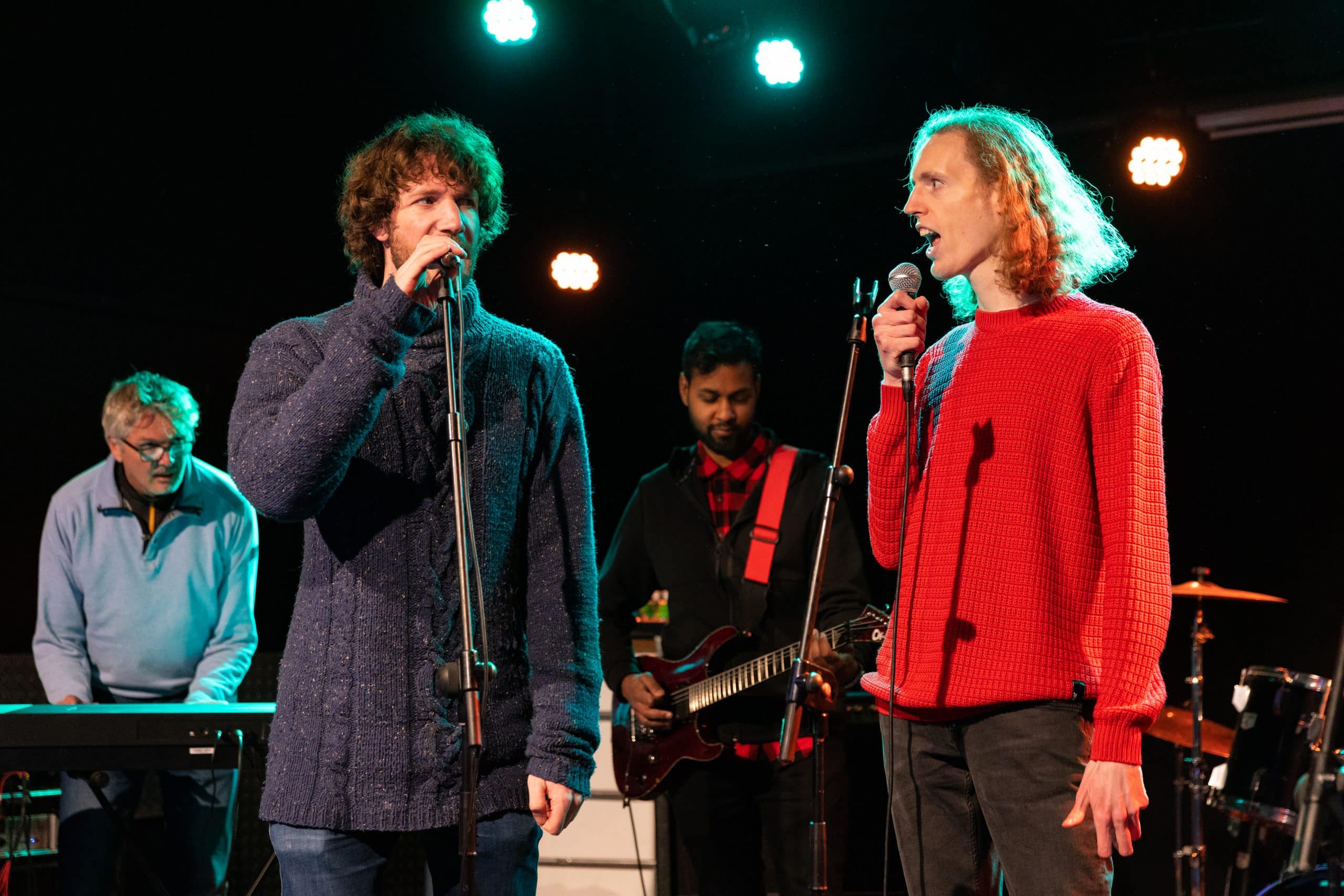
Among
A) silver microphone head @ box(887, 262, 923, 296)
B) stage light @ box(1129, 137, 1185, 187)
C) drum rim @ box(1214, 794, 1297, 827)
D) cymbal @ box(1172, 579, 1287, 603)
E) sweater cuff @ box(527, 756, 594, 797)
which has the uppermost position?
stage light @ box(1129, 137, 1185, 187)

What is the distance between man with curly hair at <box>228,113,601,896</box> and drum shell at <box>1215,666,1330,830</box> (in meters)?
2.78

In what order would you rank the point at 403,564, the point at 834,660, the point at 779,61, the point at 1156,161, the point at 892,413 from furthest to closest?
1. the point at 779,61
2. the point at 1156,161
3. the point at 834,660
4. the point at 892,413
5. the point at 403,564

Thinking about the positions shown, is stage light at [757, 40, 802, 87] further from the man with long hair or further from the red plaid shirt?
the man with long hair

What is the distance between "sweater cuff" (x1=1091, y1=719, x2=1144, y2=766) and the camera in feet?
5.61

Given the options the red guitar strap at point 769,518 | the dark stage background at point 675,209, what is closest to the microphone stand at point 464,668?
the red guitar strap at point 769,518

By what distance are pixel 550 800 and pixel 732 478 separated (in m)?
2.29

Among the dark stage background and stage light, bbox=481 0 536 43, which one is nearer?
the dark stage background

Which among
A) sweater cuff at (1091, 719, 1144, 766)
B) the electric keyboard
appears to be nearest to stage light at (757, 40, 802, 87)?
the electric keyboard

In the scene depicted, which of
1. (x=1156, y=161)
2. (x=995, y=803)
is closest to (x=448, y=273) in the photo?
(x=995, y=803)

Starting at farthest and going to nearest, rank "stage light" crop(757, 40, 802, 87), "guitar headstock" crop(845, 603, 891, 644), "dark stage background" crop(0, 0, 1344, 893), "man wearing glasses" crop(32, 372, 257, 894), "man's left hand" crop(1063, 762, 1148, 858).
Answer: "stage light" crop(757, 40, 802, 87)
"dark stage background" crop(0, 0, 1344, 893)
"man wearing glasses" crop(32, 372, 257, 894)
"guitar headstock" crop(845, 603, 891, 644)
"man's left hand" crop(1063, 762, 1148, 858)

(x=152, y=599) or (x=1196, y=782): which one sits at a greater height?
(x=152, y=599)

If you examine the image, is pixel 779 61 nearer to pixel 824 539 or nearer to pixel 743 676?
pixel 743 676

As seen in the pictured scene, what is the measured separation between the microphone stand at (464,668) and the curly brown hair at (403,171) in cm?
33

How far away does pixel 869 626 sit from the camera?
3.38m
